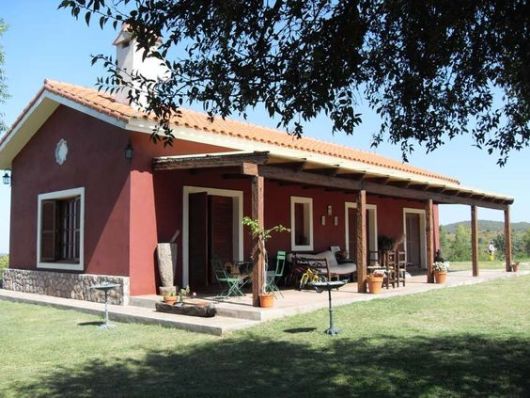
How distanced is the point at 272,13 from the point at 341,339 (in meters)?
4.17

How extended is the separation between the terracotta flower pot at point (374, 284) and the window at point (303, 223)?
3.19 metres

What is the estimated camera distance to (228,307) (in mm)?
8391

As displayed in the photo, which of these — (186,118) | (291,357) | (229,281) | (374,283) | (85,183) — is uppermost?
(186,118)

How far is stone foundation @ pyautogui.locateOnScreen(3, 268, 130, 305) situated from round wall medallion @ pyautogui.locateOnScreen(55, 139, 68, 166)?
241cm

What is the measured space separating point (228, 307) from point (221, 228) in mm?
3369

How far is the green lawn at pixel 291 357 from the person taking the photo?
4938 millimetres

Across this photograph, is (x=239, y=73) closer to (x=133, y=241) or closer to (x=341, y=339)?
(x=341, y=339)

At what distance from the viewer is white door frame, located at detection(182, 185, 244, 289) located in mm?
10609

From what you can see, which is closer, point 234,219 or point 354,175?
point 354,175

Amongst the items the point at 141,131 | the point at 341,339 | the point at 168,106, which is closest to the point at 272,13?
the point at 168,106

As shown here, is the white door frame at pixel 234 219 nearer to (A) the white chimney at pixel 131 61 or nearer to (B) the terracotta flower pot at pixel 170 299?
(B) the terracotta flower pot at pixel 170 299

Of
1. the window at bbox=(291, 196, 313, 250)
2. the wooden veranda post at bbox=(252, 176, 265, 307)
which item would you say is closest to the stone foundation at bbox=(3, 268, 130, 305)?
the wooden veranda post at bbox=(252, 176, 265, 307)

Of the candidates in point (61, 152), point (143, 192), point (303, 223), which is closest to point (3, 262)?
point (61, 152)

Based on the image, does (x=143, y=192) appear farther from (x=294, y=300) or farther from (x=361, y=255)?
(x=361, y=255)
